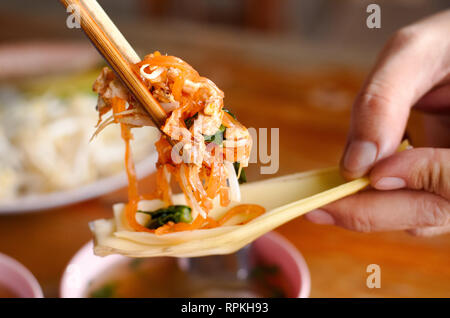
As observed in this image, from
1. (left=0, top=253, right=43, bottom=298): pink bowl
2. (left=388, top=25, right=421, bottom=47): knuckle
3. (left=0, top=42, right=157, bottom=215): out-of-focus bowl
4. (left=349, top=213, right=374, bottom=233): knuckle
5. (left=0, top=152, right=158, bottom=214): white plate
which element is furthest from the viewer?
(left=0, top=42, right=157, bottom=215): out-of-focus bowl

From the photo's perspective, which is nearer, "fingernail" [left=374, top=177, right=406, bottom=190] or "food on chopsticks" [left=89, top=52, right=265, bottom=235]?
"food on chopsticks" [left=89, top=52, right=265, bottom=235]

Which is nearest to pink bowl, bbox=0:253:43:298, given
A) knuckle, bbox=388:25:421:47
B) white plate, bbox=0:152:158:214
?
white plate, bbox=0:152:158:214

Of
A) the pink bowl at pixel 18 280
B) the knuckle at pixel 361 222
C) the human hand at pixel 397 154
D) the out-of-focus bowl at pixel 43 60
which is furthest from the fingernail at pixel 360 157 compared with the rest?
the out-of-focus bowl at pixel 43 60

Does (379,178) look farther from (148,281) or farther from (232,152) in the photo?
(148,281)

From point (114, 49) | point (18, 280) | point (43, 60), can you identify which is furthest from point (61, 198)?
point (43, 60)

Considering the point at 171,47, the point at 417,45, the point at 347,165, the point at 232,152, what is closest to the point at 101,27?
the point at 232,152

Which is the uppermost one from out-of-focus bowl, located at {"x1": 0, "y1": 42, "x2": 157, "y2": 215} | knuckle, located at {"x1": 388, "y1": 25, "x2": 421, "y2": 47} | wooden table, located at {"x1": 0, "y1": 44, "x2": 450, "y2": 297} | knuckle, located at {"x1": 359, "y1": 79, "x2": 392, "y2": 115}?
out-of-focus bowl, located at {"x1": 0, "y1": 42, "x2": 157, "y2": 215}

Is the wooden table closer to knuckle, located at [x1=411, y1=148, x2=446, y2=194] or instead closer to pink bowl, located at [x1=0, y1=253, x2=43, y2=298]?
pink bowl, located at [x1=0, y1=253, x2=43, y2=298]

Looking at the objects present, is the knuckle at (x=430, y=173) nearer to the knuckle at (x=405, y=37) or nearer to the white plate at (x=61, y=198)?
the knuckle at (x=405, y=37)
